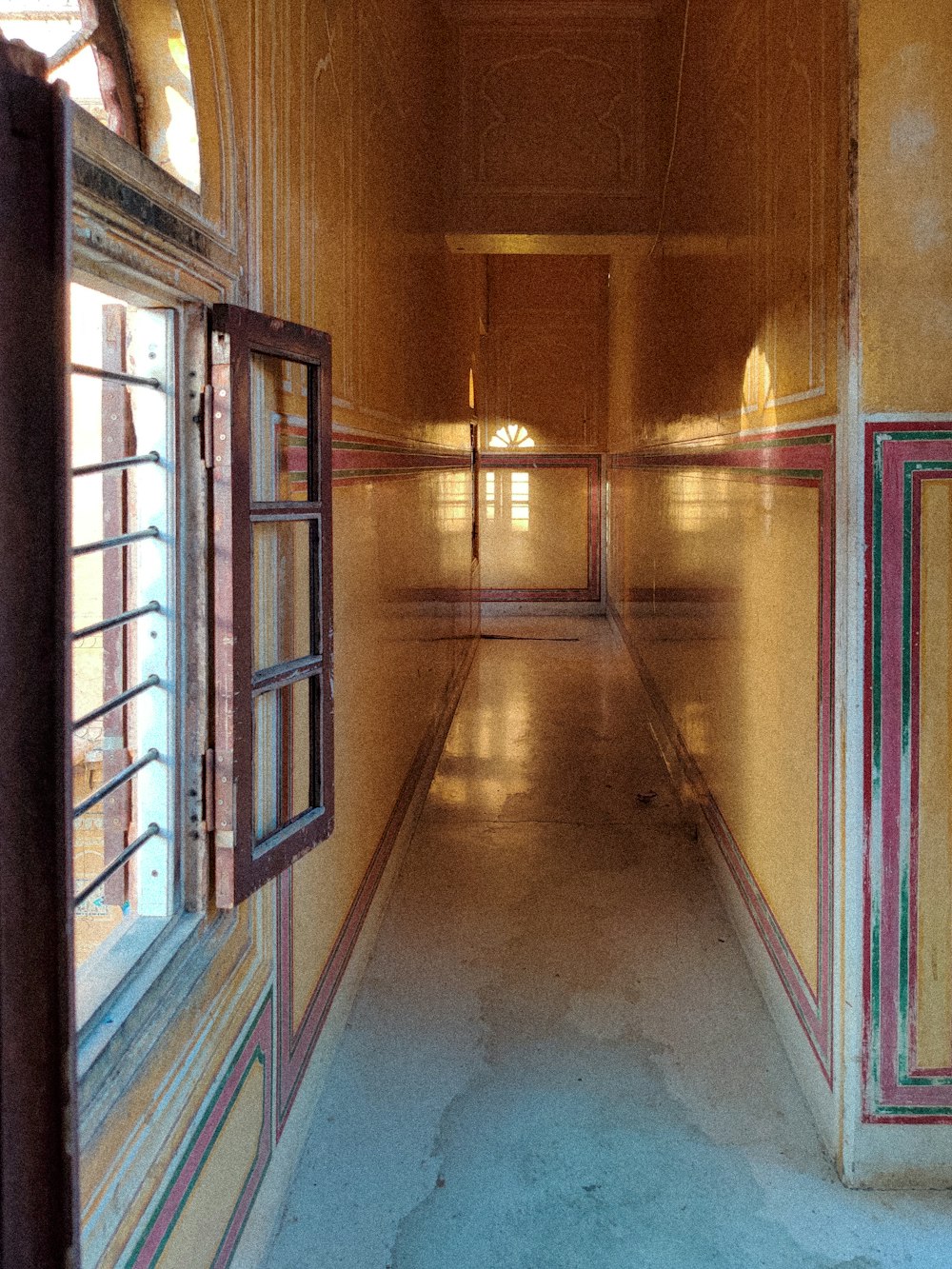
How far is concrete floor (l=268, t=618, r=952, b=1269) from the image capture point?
2297 millimetres

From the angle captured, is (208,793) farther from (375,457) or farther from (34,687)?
(375,457)

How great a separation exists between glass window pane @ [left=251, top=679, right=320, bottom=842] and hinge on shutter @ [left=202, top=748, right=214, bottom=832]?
0.58ft

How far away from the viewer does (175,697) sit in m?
1.90

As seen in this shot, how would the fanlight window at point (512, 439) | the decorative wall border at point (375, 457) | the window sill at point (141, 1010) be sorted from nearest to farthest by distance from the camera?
the window sill at point (141, 1010), the decorative wall border at point (375, 457), the fanlight window at point (512, 439)

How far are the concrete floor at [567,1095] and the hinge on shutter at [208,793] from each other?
98cm

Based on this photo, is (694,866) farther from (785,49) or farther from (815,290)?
(785,49)

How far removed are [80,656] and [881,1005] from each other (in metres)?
5.95

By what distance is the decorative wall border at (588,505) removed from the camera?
12477 millimetres

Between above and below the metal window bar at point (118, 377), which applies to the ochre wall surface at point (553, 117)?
above

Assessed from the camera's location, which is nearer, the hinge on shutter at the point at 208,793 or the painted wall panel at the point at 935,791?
the hinge on shutter at the point at 208,793

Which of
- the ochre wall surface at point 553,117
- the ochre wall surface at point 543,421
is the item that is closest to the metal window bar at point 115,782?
the ochre wall surface at point 553,117

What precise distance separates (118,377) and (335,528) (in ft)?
4.52

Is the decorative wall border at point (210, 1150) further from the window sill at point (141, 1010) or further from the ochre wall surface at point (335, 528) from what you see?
the window sill at point (141, 1010)

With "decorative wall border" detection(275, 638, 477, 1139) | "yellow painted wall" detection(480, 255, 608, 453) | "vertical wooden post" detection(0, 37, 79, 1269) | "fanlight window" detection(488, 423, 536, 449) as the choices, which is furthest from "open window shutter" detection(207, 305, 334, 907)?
"fanlight window" detection(488, 423, 536, 449)
